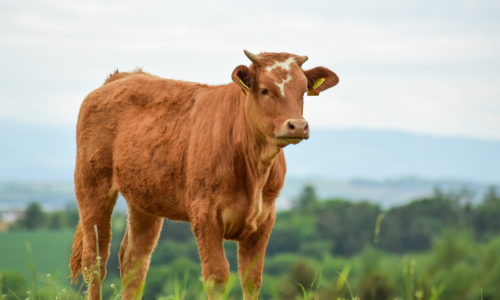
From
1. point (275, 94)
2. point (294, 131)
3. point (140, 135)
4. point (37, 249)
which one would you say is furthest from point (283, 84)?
point (37, 249)

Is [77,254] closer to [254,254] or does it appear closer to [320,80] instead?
[254,254]

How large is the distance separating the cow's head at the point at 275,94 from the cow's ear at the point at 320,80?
0.24m

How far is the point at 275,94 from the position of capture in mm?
5594

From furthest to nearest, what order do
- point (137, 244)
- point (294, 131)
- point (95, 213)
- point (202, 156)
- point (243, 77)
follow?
point (137, 244) → point (95, 213) → point (202, 156) → point (243, 77) → point (294, 131)

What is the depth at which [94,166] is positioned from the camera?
7422mm

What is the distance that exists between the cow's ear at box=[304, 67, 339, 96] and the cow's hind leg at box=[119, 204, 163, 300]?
9.81 feet

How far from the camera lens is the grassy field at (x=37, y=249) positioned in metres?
104

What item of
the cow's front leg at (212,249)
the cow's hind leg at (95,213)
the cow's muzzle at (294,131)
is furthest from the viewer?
the cow's hind leg at (95,213)

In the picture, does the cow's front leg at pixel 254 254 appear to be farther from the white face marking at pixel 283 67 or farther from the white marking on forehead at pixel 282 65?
the white marking on forehead at pixel 282 65

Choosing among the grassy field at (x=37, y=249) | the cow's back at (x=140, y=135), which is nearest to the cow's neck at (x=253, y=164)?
the cow's back at (x=140, y=135)

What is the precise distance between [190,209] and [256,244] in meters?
0.85

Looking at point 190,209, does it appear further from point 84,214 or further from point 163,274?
point 163,274

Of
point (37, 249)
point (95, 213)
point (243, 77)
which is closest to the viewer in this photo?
point (243, 77)

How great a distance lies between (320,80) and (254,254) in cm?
210
